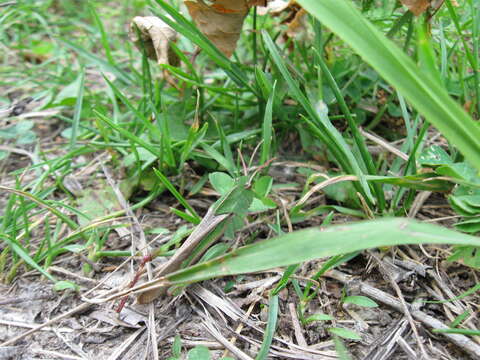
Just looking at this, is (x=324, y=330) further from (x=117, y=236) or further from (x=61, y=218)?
(x=61, y=218)

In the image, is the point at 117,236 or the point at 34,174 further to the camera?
the point at 34,174

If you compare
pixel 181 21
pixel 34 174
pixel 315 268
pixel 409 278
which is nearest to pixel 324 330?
pixel 315 268

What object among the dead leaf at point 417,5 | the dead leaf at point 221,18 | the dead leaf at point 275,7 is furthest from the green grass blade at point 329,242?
the dead leaf at point 275,7

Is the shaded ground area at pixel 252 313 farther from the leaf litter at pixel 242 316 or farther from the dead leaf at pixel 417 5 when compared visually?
the dead leaf at pixel 417 5

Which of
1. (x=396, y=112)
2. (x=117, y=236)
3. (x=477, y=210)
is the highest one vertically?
(x=396, y=112)

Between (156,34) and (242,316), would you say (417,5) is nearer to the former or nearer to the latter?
(156,34)

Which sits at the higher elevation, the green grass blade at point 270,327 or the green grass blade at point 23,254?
the green grass blade at point 270,327
